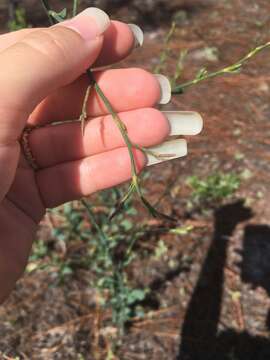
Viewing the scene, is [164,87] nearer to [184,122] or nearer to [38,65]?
[184,122]

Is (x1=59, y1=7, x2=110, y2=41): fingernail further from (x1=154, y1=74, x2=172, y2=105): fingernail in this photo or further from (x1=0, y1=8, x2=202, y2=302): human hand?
(x1=154, y1=74, x2=172, y2=105): fingernail

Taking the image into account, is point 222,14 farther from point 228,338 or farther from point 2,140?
point 2,140

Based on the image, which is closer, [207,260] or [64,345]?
[64,345]

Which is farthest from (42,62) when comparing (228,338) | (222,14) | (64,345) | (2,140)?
(222,14)

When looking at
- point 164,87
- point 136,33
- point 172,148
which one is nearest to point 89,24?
point 136,33

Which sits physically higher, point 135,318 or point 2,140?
point 2,140

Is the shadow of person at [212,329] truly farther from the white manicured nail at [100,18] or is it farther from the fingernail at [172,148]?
the white manicured nail at [100,18]


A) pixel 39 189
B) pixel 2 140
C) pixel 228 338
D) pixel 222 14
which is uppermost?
pixel 2 140
